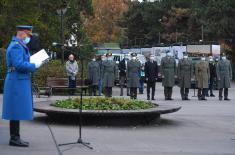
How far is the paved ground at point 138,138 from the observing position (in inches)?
419

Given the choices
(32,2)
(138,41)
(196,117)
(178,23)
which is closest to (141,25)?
(138,41)

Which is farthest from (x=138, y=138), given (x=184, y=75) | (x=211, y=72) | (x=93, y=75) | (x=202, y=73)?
(x=211, y=72)

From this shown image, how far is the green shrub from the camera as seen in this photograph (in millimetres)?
14484

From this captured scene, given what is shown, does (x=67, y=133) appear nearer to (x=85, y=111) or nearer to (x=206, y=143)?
(x=85, y=111)

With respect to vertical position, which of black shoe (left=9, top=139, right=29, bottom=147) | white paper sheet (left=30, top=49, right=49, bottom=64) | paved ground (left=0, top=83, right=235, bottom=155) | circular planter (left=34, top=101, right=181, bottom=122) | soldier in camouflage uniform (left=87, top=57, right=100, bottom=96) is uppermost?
white paper sheet (left=30, top=49, right=49, bottom=64)

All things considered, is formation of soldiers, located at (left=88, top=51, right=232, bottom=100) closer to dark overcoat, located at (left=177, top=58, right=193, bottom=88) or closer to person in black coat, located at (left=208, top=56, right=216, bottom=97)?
dark overcoat, located at (left=177, top=58, right=193, bottom=88)

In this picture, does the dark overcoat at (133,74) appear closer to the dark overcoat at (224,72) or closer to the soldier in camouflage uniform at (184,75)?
the soldier in camouflage uniform at (184,75)

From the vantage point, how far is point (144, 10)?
3273 inches

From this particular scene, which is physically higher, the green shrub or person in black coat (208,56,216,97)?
person in black coat (208,56,216,97)

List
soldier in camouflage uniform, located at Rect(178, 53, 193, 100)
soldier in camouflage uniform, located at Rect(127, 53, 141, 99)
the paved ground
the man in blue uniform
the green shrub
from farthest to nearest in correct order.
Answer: soldier in camouflage uniform, located at Rect(178, 53, 193, 100) < soldier in camouflage uniform, located at Rect(127, 53, 141, 99) < the green shrub < the paved ground < the man in blue uniform

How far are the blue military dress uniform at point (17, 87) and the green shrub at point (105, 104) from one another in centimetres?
388

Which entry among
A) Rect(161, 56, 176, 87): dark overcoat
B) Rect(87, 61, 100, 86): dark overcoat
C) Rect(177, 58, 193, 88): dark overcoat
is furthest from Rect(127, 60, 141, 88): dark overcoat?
Rect(87, 61, 100, 86): dark overcoat

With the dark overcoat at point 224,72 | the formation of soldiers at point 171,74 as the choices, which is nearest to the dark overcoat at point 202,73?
the formation of soldiers at point 171,74

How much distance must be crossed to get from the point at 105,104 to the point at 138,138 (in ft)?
8.17
